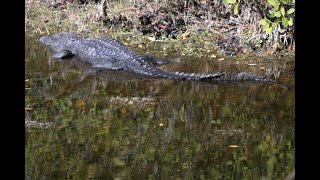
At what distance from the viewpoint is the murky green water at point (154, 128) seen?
412cm

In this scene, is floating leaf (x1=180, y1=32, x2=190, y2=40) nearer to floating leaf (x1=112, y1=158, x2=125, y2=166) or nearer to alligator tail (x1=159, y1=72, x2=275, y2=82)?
alligator tail (x1=159, y1=72, x2=275, y2=82)

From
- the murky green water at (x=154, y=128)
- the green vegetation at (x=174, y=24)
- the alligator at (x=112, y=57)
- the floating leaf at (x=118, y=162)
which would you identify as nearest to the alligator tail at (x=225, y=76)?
the alligator at (x=112, y=57)

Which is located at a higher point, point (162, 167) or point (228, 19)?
point (228, 19)

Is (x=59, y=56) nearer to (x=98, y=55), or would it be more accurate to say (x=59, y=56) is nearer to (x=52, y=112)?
(x=98, y=55)

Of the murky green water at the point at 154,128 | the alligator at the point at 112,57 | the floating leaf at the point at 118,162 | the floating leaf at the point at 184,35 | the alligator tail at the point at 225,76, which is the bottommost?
the floating leaf at the point at 118,162

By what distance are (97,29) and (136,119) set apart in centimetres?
490

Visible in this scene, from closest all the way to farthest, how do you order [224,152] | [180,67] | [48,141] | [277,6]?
1. [277,6]
2. [224,152]
3. [48,141]
4. [180,67]

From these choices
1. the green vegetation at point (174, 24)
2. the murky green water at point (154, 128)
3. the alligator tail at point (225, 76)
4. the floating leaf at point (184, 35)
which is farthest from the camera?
the floating leaf at point (184, 35)

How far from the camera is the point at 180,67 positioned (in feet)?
24.1

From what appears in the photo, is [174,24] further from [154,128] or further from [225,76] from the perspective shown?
[154,128]

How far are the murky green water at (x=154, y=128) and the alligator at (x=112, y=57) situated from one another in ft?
0.45

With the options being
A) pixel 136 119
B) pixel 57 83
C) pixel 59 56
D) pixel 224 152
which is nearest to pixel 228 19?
pixel 59 56

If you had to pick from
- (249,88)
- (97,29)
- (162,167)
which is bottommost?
(162,167)

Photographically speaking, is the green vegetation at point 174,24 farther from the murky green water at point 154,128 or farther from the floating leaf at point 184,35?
the murky green water at point 154,128
